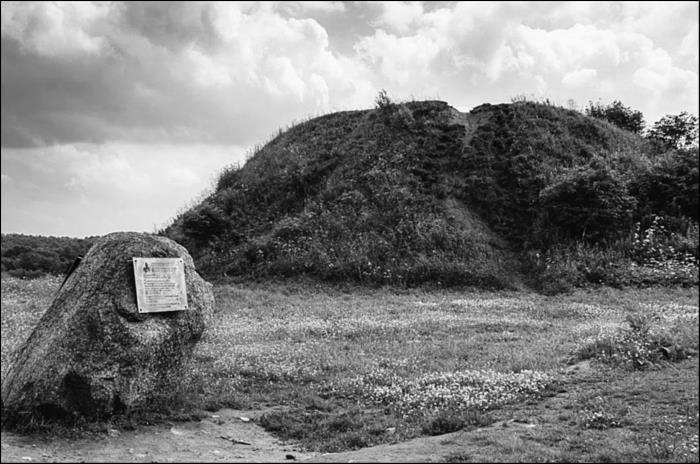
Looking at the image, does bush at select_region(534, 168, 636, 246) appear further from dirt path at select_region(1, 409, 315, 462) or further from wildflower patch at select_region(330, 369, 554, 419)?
dirt path at select_region(1, 409, 315, 462)

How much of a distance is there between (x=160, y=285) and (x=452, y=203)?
24578 millimetres

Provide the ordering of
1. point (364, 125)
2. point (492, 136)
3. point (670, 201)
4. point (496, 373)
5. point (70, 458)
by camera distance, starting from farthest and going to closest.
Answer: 1. point (364, 125)
2. point (492, 136)
3. point (670, 201)
4. point (496, 373)
5. point (70, 458)

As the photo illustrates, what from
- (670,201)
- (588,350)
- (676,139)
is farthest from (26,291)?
(676,139)

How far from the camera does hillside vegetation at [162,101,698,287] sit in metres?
27.2

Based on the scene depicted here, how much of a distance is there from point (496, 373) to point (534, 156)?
25.2m

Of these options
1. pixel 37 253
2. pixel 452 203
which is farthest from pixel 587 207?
pixel 37 253

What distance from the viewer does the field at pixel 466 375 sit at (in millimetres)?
8398

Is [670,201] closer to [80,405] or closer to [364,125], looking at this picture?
[364,125]

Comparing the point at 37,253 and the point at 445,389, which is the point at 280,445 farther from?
the point at 37,253

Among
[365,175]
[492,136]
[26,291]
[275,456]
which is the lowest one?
[275,456]

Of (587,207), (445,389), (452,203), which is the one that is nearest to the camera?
(445,389)

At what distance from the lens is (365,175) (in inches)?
1357

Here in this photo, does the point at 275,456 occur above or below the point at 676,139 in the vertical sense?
below

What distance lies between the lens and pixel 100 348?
31.1 feet
